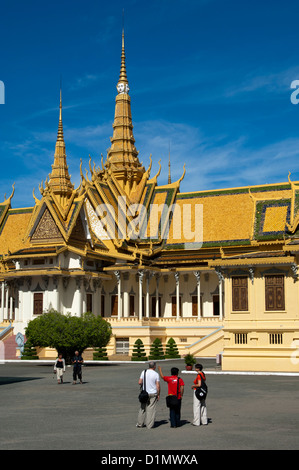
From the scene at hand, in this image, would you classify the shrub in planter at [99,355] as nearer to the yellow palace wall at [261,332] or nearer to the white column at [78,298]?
the white column at [78,298]

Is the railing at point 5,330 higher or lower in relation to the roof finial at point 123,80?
lower

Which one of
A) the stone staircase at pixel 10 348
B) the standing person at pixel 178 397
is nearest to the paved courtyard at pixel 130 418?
the standing person at pixel 178 397

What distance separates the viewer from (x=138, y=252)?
5319cm

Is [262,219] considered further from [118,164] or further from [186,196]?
[118,164]

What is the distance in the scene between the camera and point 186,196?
5881cm

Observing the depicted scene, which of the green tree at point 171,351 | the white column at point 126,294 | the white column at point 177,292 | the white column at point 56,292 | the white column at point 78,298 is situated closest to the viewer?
the green tree at point 171,351

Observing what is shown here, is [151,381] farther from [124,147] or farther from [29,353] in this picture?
[124,147]

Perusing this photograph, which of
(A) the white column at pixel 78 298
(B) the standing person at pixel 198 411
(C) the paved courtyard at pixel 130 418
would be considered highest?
(A) the white column at pixel 78 298

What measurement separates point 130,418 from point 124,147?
163ft

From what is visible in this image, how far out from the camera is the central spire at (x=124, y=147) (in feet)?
204

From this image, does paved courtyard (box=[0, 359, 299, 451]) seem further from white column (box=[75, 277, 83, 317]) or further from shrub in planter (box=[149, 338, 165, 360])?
white column (box=[75, 277, 83, 317])

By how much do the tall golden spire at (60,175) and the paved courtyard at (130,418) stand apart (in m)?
40.6

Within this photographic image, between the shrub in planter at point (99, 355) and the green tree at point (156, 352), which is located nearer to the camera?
the shrub in planter at point (99, 355)

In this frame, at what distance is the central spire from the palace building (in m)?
0.20
